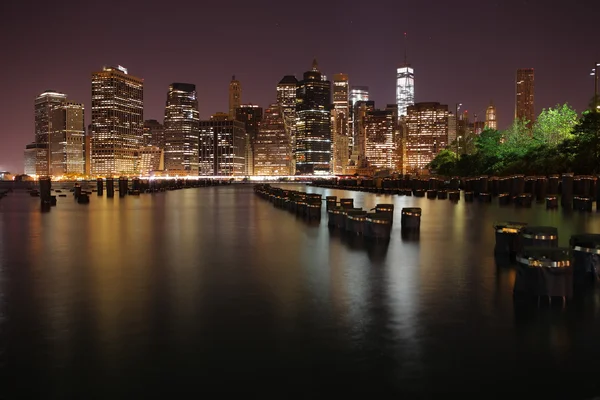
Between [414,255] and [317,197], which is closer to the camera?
[414,255]

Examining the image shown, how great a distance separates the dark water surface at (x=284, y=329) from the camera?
208 inches

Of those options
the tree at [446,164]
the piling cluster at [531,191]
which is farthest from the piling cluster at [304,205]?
the tree at [446,164]

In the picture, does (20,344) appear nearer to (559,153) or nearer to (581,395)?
(581,395)

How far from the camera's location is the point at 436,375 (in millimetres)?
5449

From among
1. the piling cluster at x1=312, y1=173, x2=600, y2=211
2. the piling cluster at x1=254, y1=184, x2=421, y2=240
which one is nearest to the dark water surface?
the piling cluster at x1=254, y1=184, x2=421, y2=240

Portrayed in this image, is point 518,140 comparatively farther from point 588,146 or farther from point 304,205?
point 304,205

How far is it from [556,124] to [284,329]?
65343 millimetres

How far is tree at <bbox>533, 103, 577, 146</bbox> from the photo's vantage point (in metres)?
62.7

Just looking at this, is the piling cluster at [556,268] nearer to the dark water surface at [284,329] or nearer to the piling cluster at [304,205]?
the dark water surface at [284,329]

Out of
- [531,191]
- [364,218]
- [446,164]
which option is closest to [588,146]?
[531,191]

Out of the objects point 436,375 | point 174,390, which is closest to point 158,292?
point 174,390

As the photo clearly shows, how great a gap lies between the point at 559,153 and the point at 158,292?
53415 mm

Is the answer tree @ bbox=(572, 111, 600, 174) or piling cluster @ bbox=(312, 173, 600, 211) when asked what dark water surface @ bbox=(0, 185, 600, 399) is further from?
→ tree @ bbox=(572, 111, 600, 174)

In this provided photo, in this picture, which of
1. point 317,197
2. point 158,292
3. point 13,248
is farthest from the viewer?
point 317,197
